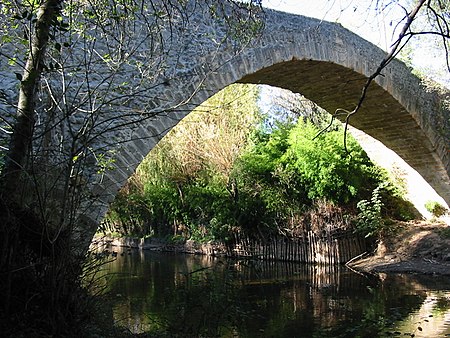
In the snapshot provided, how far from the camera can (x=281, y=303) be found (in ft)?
22.7

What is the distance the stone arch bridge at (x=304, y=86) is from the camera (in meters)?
5.32

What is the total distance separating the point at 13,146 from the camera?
9.96 ft

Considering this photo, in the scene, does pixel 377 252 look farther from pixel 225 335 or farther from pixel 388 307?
pixel 225 335

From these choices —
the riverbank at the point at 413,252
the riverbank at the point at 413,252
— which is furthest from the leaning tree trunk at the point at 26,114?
the riverbank at the point at 413,252

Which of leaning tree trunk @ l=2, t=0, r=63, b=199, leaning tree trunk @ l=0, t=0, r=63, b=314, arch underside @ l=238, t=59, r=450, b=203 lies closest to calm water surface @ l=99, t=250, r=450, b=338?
leaning tree trunk @ l=0, t=0, r=63, b=314

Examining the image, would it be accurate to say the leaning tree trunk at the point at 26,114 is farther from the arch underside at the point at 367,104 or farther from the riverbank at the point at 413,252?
the riverbank at the point at 413,252

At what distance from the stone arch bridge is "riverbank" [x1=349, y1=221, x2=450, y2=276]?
3.81 feet

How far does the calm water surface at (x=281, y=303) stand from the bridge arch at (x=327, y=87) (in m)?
1.49

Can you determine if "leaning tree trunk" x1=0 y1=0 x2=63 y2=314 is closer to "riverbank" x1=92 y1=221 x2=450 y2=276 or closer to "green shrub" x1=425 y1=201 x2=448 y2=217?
"riverbank" x1=92 y1=221 x2=450 y2=276

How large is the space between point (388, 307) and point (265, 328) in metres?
1.78

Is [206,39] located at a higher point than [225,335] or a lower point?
higher

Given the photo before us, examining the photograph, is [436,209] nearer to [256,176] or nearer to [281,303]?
[256,176]

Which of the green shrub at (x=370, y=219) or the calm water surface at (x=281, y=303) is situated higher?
the green shrub at (x=370, y=219)

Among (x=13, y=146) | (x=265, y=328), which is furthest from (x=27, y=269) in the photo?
(x=265, y=328)
